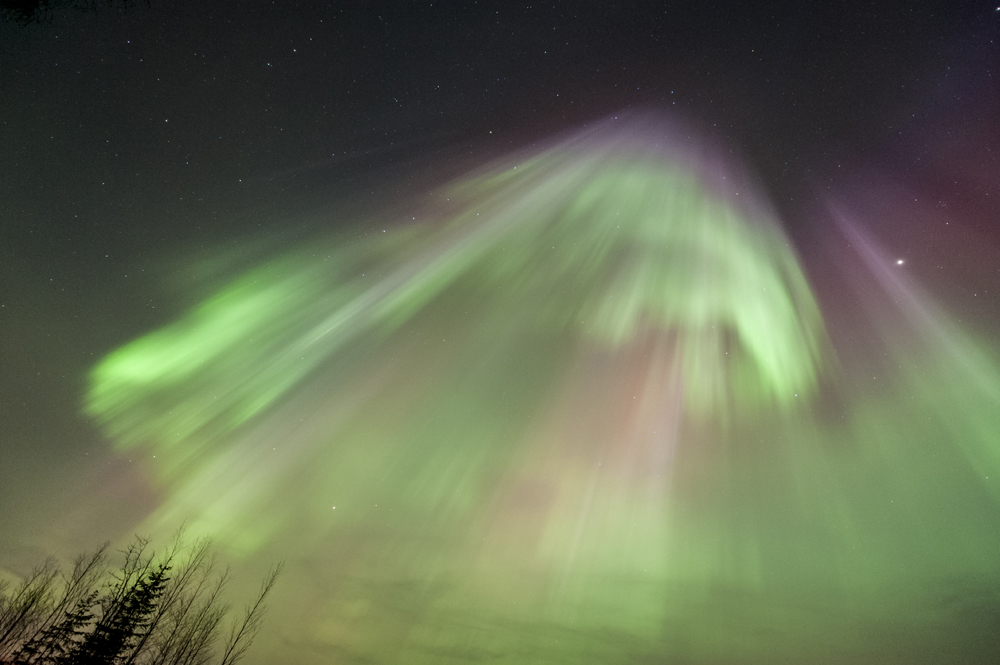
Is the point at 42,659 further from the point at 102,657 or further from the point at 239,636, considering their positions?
the point at 239,636

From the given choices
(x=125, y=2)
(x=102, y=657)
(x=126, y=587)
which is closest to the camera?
(x=125, y=2)

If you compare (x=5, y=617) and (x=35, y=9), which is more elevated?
(x=35, y=9)

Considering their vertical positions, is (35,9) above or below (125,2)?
below

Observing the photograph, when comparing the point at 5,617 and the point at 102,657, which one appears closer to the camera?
the point at 102,657

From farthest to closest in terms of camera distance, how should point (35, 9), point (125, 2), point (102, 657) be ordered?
point (102, 657)
point (125, 2)
point (35, 9)

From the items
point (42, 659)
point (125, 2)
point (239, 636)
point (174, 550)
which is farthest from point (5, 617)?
point (125, 2)

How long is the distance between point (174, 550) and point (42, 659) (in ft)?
25.7

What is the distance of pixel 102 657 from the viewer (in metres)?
26.0

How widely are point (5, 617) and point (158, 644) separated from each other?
388 inches

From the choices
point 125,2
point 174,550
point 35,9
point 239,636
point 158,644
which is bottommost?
point 158,644

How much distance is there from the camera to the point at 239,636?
95.0 feet

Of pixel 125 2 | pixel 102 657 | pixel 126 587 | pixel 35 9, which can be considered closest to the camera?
pixel 35 9

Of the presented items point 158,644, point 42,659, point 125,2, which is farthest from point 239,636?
point 125,2

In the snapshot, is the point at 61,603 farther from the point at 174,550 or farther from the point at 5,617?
the point at 174,550
